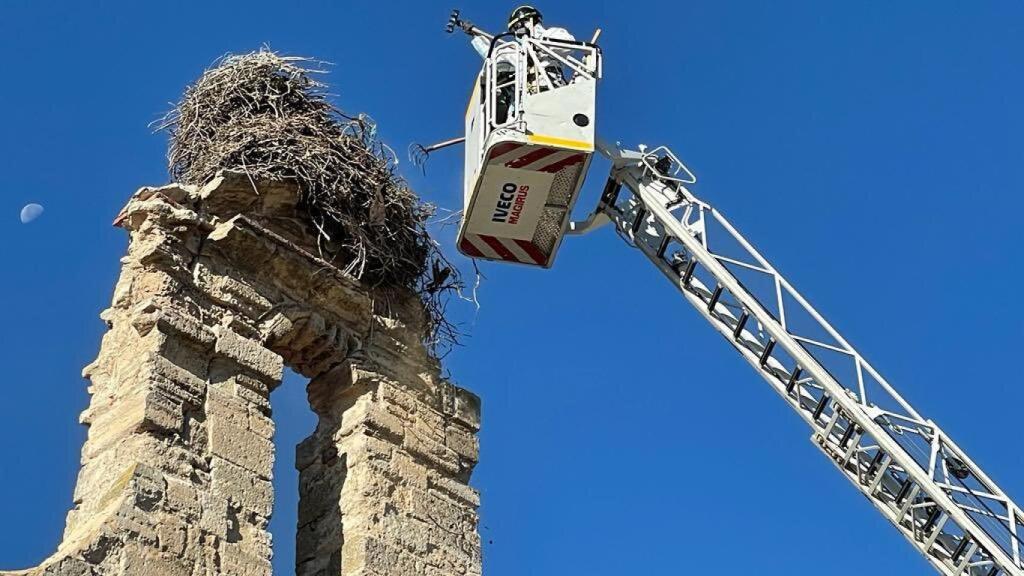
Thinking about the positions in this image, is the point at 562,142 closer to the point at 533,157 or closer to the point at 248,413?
the point at 533,157

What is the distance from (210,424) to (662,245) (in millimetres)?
2969

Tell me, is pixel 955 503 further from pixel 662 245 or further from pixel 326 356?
pixel 326 356

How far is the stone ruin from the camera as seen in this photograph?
846cm

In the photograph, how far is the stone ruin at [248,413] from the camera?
8.46m

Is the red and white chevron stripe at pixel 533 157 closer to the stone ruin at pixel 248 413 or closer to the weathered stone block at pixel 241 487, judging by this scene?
the stone ruin at pixel 248 413

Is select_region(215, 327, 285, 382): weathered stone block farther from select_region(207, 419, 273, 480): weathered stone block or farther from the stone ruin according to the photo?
select_region(207, 419, 273, 480): weathered stone block

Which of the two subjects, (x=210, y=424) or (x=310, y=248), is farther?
(x=310, y=248)

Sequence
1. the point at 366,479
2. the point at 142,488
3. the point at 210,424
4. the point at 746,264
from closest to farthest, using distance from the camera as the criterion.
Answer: the point at 142,488, the point at 210,424, the point at 366,479, the point at 746,264

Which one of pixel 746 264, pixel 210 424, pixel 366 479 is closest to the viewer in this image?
pixel 210 424

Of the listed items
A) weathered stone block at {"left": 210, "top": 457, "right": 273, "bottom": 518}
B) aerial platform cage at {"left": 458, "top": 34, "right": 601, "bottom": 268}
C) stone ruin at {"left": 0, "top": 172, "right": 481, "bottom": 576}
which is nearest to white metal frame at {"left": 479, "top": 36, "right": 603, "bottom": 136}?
aerial platform cage at {"left": 458, "top": 34, "right": 601, "bottom": 268}

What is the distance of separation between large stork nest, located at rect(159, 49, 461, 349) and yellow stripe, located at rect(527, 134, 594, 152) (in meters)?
1.13

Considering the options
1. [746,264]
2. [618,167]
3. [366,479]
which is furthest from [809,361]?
[366,479]

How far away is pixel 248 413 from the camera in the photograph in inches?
361

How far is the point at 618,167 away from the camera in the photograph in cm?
1062
